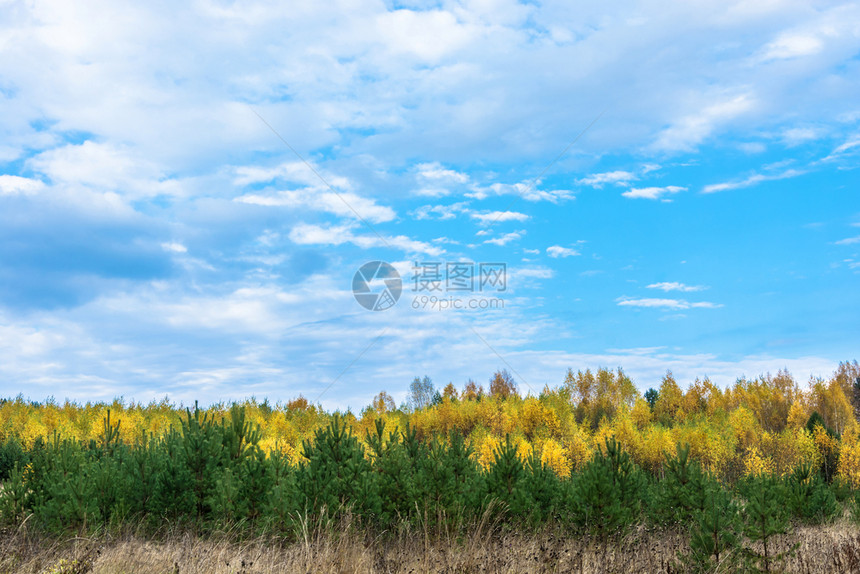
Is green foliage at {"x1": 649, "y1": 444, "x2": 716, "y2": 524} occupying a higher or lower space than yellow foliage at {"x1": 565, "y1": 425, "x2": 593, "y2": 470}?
higher

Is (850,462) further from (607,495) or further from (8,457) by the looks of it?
(8,457)

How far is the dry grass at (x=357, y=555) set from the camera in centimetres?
781

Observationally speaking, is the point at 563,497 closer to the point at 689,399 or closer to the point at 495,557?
the point at 495,557

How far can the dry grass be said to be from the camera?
25.6ft

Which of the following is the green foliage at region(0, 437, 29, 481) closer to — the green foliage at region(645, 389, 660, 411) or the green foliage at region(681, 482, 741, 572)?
the green foliage at region(681, 482, 741, 572)

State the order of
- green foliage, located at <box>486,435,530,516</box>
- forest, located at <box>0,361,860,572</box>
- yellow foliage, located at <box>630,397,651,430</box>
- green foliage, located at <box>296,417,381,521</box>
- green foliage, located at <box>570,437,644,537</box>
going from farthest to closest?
1. yellow foliage, located at <box>630,397,651,430</box>
2. green foliage, located at <box>486,435,530,516</box>
3. green foliage, located at <box>296,417,381,521</box>
4. green foliage, located at <box>570,437,644,537</box>
5. forest, located at <box>0,361,860,572</box>

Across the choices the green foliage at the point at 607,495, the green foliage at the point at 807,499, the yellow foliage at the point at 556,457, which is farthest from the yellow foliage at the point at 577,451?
the green foliage at the point at 607,495

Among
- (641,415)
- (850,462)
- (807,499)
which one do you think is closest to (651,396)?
(641,415)

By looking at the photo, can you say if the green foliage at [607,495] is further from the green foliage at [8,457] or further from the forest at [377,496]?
the green foliage at [8,457]

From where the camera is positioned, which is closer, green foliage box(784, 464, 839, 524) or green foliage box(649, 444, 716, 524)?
green foliage box(649, 444, 716, 524)

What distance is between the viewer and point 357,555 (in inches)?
354

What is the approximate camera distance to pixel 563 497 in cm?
1254

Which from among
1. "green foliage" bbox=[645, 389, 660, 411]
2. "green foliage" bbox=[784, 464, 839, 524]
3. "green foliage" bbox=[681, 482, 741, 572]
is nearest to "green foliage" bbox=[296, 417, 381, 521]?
"green foliage" bbox=[681, 482, 741, 572]

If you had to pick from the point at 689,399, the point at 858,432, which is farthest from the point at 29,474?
the point at 689,399
